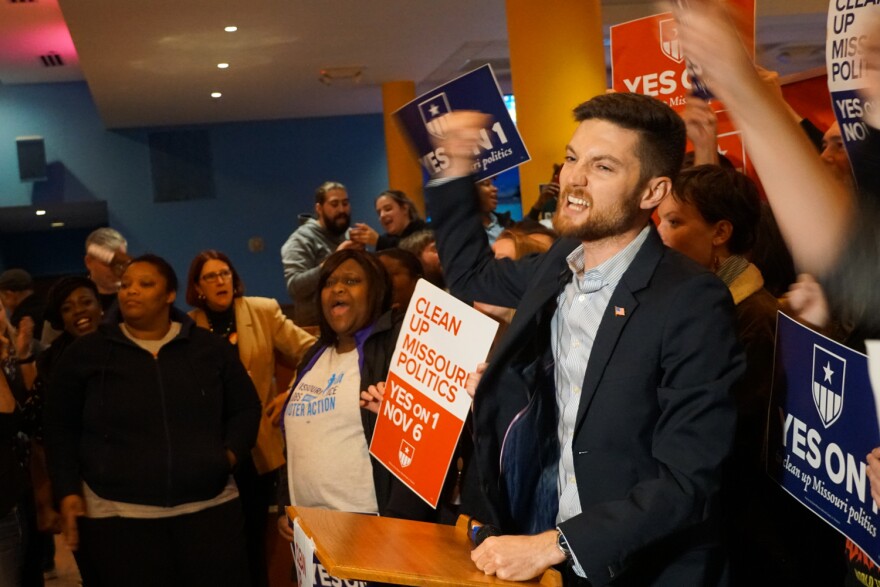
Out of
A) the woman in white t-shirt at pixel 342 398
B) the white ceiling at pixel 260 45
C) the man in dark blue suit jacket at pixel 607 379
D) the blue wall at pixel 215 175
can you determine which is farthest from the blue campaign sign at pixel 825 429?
the blue wall at pixel 215 175

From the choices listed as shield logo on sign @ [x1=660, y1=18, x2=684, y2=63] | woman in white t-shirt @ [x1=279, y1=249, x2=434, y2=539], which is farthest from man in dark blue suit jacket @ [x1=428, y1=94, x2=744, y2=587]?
shield logo on sign @ [x1=660, y1=18, x2=684, y2=63]

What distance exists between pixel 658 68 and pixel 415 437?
1.82 meters

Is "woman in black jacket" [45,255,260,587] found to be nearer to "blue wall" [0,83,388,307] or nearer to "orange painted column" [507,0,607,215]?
"orange painted column" [507,0,607,215]

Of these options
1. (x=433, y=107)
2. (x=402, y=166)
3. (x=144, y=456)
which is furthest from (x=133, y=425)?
(x=402, y=166)

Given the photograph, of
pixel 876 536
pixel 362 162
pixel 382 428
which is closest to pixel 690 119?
pixel 382 428

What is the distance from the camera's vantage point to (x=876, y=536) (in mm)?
1900

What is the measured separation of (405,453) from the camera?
284 cm

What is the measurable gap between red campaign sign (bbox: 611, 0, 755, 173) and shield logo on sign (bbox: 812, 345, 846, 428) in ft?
5.81

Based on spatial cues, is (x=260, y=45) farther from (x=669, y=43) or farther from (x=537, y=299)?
(x=537, y=299)

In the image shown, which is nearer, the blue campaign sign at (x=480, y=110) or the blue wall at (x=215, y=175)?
the blue campaign sign at (x=480, y=110)

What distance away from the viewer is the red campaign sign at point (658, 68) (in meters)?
3.74

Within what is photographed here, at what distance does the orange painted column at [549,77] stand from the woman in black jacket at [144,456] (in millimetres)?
3551

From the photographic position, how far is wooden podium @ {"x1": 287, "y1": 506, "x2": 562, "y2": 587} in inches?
69.2

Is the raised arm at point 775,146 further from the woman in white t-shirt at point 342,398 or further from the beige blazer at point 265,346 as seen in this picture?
the beige blazer at point 265,346
